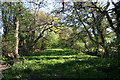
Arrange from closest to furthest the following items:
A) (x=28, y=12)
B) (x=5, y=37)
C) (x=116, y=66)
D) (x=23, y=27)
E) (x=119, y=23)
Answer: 1. (x=116, y=66)
2. (x=119, y=23)
3. (x=5, y=37)
4. (x=28, y=12)
5. (x=23, y=27)

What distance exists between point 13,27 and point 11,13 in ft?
4.92

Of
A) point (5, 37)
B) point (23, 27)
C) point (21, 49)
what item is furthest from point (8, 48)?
point (23, 27)

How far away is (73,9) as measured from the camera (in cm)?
534

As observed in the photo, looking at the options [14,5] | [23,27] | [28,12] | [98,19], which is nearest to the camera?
[98,19]

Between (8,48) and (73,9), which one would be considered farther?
(8,48)

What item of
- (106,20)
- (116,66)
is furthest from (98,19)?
(116,66)

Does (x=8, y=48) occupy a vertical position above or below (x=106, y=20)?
below

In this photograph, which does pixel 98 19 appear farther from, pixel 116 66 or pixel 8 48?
pixel 8 48

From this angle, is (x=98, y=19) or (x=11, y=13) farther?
(x=11, y=13)

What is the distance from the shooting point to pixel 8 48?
865 centimetres

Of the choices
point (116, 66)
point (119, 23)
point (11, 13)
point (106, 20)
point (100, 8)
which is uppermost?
point (11, 13)

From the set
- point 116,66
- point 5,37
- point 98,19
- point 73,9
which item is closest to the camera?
point 116,66

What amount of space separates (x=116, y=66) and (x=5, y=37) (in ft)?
27.2

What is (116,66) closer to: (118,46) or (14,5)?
(118,46)
